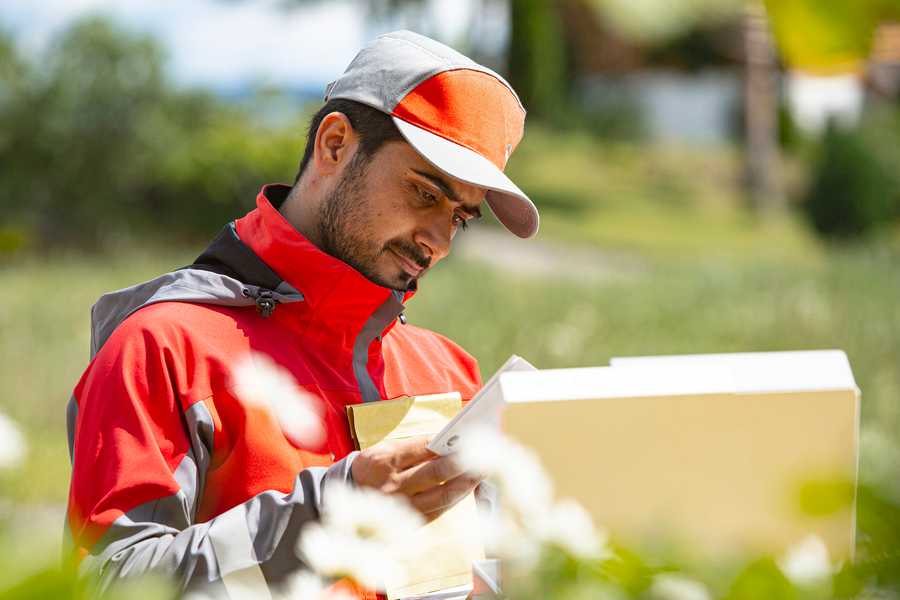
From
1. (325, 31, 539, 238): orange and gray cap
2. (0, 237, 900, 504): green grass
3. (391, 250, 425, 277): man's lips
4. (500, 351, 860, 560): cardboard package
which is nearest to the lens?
(500, 351, 860, 560): cardboard package

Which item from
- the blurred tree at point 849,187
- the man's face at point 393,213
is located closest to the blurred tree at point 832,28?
the man's face at point 393,213

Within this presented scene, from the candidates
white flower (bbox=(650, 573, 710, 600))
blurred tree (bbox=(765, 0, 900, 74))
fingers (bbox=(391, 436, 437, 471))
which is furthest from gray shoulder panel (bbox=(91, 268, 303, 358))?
blurred tree (bbox=(765, 0, 900, 74))

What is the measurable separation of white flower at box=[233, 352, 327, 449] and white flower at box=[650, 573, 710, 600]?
94 centimetres

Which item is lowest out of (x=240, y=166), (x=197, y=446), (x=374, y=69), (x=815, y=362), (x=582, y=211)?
(x=582, y=211)

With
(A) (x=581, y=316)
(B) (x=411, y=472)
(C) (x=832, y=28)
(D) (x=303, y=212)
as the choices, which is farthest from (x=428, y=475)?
(A) (x=581, y=316)

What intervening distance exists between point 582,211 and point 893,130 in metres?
6.51

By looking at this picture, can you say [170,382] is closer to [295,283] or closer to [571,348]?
[295,283]

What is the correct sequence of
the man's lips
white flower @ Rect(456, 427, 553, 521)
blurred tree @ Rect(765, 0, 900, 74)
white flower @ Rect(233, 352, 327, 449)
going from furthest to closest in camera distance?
the man's lips → white flower @ Rect(233, 352, 327, 449) → white flower @ Rect(456, 427, 553, 521) → blurred tree @ Rect(765, 0, 900, 74)

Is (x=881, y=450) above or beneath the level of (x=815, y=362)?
above

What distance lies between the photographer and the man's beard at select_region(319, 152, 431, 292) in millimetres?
1656

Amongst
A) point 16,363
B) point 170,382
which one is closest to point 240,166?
point 16,363

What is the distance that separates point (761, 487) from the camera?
824 mm

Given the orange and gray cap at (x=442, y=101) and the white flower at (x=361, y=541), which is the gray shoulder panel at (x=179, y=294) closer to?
the orange and gray cap at (x=442, y=101)

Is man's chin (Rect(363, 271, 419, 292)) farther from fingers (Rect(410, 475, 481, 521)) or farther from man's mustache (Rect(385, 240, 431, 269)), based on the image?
fingers (Rect(410, 475, 481, 521))
